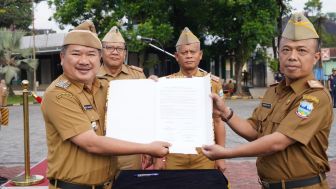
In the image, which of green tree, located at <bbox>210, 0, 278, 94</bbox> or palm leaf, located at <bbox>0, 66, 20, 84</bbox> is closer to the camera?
green tree, located at <bbox>210, 0, 278, 94</bbox>

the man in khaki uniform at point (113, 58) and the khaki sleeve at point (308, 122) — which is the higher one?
the man in khaki uniform at point (113, 58)

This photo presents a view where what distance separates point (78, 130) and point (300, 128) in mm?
1245

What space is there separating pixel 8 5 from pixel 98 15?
14.3 meters

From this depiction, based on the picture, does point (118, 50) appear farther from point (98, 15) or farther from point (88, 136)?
point (98, 15)

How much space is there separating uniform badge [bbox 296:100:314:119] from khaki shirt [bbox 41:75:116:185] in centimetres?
114

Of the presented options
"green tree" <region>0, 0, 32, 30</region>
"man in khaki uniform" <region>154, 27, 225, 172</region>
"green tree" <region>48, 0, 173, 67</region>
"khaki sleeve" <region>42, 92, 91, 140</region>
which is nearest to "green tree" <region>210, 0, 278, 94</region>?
"green tree" <region>48, 0, 173, 67</region>

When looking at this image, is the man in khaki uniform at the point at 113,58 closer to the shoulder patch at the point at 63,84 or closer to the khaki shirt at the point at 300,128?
the shoulder patch at the point at 63,84

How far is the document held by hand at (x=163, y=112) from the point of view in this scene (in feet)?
8.33

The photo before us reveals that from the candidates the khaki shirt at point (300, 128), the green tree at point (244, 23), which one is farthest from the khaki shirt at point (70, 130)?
the green tree at point (244, 23)

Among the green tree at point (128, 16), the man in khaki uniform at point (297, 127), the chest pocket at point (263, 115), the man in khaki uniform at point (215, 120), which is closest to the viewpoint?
the man in khaki uniform at point (297, 127)

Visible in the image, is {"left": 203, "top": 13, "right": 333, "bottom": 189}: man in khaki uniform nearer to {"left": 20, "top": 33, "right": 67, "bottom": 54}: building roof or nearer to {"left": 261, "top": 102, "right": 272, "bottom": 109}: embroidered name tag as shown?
{"left": 261, "top": 102, "right": 272, "bottom": 109}: embroidered name tag

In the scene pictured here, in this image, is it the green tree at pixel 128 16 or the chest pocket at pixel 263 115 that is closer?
the chest pocket at pixel 263 115

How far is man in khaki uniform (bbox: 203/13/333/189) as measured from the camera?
8.32 feet

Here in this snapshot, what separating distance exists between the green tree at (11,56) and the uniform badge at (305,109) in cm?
2413
